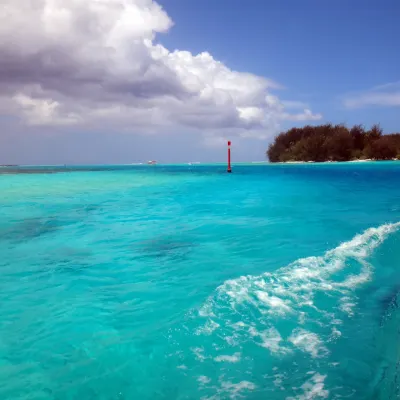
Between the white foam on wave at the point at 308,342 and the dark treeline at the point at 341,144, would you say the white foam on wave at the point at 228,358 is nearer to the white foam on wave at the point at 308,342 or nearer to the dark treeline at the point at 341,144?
the white foam on wave at the point at 308,342

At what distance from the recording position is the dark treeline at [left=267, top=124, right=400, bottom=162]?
100 m

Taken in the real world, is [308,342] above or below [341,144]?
below

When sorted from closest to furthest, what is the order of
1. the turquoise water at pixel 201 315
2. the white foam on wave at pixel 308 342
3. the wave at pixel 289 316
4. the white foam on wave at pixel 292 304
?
the turquoise water at pixel 201 315 → the wave at pixel 289 316 → the white foam on wave at pixel 308 342 → the white foam on wave at pixel 292 304

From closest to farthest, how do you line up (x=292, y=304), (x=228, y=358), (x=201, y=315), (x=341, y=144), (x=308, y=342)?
(x=228, y=358) → (x=308, y=342) → (x=201, y=315) → (x=292, y=304) → (x=341, y=144)

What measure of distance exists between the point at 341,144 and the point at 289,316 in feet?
355

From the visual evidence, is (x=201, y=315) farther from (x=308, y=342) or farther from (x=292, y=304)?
(x=308, y=342)

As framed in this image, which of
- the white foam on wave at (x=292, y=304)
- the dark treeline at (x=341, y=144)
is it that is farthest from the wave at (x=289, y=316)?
the dark treeline at (x=341, y=144)

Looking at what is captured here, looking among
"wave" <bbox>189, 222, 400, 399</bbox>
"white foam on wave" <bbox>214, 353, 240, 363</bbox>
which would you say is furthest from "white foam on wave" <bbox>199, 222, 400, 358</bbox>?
"white foam on wave" <bbox>214, 353, 240, 363</bbox>

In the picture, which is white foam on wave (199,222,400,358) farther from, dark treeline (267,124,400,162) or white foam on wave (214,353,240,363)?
dark treeline (267,124,400,162)

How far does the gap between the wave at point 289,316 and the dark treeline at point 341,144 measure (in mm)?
103770

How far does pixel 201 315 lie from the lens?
4.78 m

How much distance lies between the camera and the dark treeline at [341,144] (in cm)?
10025

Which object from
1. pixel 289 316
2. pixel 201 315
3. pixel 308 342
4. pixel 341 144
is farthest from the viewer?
pixel 341 144

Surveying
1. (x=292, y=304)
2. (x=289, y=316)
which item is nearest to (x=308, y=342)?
(x=289, y=316)
